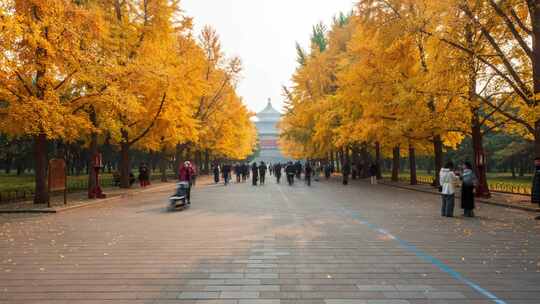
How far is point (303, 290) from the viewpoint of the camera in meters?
5.40

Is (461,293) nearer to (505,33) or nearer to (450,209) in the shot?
(450,209)

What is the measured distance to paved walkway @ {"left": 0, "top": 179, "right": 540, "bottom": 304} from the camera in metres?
5.29

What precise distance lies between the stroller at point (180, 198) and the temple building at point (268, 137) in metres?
113

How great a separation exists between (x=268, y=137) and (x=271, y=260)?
135432 millimetres

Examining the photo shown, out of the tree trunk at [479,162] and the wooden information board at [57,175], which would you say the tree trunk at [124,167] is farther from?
the tree trunk at [479,162]

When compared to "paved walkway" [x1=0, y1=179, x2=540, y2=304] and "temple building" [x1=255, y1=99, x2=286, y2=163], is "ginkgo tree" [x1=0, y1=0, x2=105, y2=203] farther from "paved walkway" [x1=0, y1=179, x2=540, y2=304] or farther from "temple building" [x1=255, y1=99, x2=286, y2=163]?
"temple building" [x1=255, y1=99, x2=286, y2=163]

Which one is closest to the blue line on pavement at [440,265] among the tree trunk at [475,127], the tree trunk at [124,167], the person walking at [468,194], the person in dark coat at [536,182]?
the person walking at [468,194]

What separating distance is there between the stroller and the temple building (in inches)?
4435

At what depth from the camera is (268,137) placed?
142 m

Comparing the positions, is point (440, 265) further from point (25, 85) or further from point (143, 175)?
point (143, 175)

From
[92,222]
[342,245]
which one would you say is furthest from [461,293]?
[92,222]

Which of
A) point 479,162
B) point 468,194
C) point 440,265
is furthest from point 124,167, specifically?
point 440,265

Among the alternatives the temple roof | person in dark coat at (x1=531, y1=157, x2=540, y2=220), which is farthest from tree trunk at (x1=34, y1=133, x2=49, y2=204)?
the temple roof

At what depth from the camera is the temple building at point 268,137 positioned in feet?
438
